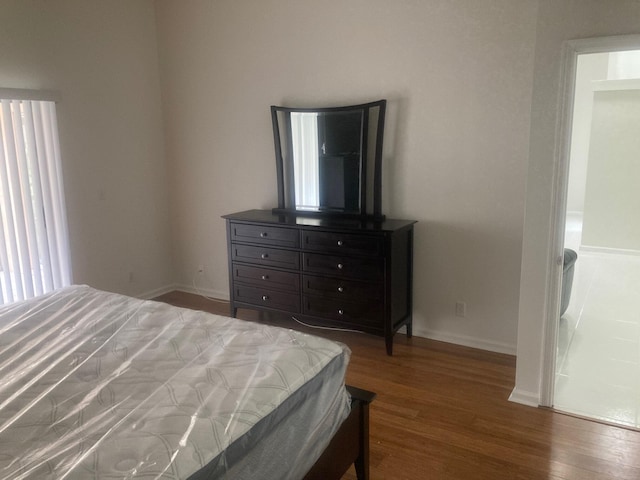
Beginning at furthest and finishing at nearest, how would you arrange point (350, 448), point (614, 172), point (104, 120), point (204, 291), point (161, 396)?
1. point (614, 172)
2. point (204, 291)
3. point (104, 120)
4. point (350, 448)
5. point (161, 396)

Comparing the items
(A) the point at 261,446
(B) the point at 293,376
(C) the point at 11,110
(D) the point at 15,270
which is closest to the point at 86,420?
(A) the point at 261,446

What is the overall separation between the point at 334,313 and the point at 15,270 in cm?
241

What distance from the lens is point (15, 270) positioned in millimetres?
3807

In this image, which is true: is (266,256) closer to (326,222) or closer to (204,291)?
(326,222)

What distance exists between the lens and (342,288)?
369 cm

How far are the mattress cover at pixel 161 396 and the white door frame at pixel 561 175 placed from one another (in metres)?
1.41

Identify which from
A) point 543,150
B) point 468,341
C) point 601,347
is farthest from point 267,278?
point 601,347

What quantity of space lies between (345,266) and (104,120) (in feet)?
8.36

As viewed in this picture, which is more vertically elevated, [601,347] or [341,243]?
[341,243]

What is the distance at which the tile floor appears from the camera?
9.66 ft

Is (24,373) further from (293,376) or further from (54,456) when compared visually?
(293,376)

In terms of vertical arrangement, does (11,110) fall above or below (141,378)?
above

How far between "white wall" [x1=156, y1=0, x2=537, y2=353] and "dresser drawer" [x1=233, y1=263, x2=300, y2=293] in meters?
0.71

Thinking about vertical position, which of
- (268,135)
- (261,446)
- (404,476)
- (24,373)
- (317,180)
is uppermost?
(268,135)
